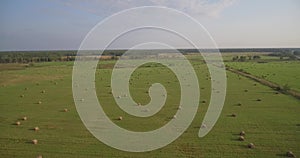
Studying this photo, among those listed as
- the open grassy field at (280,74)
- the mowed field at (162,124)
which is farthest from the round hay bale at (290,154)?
the open grassy field at (280,74)

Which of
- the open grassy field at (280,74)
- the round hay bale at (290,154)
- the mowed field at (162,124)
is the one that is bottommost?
the open grassy field at (280,74)

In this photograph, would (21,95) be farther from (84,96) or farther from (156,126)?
(156,126)

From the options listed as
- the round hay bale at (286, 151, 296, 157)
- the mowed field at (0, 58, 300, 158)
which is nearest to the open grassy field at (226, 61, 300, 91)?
the mowed field at (0, 58, 300, 158)

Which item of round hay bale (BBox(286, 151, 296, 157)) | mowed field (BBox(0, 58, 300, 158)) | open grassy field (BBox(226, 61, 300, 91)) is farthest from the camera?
open grassy field (BBox(226, 61, 300, 91))

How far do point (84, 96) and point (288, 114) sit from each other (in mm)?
28949

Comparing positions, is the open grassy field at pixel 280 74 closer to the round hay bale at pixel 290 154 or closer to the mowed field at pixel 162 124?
the mowed field at pixel 162 124

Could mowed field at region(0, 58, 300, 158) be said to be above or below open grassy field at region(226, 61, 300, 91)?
above

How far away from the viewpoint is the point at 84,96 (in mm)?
46531

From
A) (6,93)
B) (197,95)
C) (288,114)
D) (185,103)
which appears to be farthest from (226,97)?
(6,93)

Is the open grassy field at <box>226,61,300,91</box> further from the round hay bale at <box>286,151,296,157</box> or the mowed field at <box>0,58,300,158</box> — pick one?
the round hay bale at <box>286,151,296,157</box>

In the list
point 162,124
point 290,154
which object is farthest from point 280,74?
point 290,154

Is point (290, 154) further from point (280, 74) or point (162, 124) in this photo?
point (280, 74)

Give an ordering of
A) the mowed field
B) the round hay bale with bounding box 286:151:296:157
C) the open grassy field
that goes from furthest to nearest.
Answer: the open grassy field → the mowed field → the round hay bale with bounding box 286:151:296:157

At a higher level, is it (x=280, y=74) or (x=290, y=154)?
(x=290, y=154)
